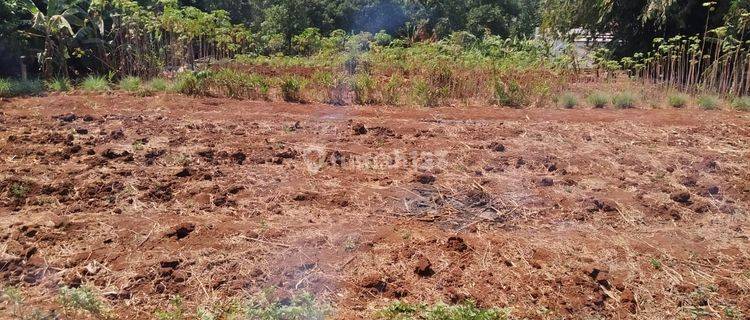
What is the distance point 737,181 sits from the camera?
4781 mm

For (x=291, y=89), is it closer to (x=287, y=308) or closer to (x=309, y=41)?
(x=309, y=41)

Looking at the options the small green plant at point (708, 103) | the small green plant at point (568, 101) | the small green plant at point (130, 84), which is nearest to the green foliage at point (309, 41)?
the small green plant at point (130, 84)

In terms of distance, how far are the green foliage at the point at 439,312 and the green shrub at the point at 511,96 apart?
5.18 metres

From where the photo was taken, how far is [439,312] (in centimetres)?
265

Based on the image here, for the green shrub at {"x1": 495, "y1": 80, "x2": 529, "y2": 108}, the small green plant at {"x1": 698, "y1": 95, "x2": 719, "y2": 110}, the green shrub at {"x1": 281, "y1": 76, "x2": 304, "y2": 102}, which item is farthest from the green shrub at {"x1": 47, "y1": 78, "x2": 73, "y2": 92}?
the small green plant at {"x1": 698, "y1": 95, "x2": 719, "y2": 110}

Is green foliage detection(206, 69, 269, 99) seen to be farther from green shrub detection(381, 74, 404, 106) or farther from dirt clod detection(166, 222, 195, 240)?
dirt clod detection(166, 222, 195, 240)

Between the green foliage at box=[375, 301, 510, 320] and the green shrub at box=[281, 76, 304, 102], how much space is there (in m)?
4.98

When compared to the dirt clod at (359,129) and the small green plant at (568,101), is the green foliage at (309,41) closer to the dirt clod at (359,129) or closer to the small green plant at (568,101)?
the small green plant at (568,101)

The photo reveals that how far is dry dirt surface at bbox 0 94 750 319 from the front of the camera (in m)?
3.10

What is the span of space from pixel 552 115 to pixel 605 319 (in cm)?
442

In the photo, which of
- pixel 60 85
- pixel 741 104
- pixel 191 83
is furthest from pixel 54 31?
pixel 741 104

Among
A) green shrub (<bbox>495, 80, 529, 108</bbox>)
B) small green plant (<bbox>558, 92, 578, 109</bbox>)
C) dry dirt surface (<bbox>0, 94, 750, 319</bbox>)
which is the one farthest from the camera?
small green plant (<bbox>558, 92, 578, 109</bbox>)

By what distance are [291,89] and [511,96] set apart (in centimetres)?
288

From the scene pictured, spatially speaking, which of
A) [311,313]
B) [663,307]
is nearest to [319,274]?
[311,313]
